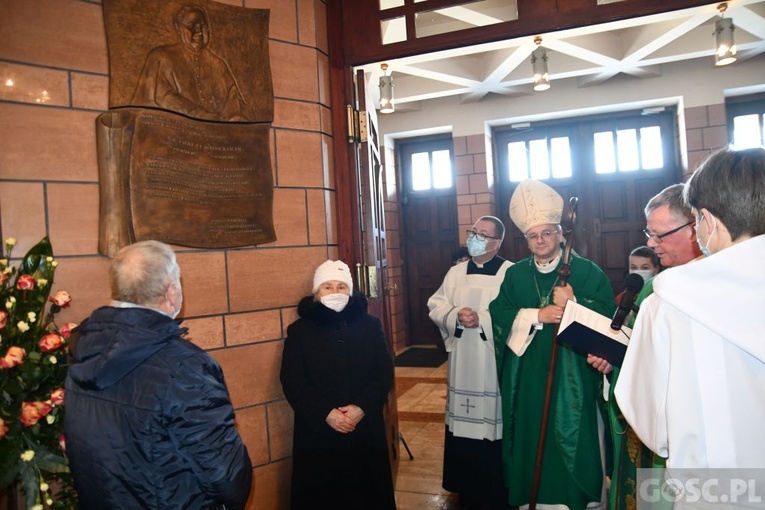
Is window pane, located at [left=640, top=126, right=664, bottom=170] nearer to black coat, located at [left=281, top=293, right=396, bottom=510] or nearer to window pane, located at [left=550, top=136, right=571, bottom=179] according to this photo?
window pane, located at [left=550, top=136, right=571, bottom=179]

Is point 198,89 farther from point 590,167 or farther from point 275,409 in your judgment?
point 590,167

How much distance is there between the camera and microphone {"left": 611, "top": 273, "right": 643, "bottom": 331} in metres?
2.15

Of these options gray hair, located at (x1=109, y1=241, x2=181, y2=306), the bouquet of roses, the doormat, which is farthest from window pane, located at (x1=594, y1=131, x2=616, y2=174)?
the bouquet of roses

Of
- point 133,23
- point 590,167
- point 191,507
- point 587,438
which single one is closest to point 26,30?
point 133,23

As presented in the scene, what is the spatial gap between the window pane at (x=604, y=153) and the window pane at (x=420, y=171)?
8.02ft

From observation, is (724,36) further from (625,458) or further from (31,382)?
(31,382)

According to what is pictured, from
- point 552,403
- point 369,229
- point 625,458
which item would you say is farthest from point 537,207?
point 625,458

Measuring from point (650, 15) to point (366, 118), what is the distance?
4.90 ft

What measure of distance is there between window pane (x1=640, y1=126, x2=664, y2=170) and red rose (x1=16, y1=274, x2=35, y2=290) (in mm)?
7249

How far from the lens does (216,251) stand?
253 centimetres

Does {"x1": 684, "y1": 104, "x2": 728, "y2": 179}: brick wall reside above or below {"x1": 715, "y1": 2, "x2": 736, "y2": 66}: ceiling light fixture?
below

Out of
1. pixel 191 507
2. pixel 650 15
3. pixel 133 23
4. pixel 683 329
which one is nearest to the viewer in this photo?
pixel 683 329

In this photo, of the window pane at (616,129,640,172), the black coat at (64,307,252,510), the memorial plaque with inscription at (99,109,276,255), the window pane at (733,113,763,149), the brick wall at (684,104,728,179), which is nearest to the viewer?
the black coat at (64,307,252,510)

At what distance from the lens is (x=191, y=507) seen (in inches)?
62.2
